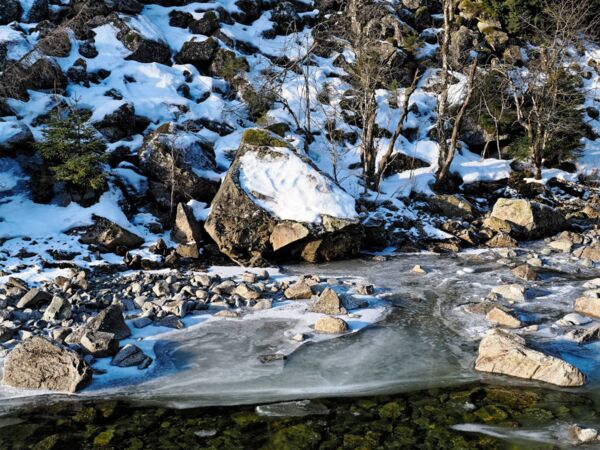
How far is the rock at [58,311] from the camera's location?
8.70 m

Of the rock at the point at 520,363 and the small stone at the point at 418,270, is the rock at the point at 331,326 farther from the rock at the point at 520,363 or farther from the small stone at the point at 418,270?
the small stone at the point at 418,270

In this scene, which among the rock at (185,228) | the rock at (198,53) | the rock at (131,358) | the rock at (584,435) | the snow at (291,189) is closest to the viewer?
the rock at (584,435)

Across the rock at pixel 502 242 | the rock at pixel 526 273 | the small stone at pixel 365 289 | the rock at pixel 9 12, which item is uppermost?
the rock at pixel 9 12

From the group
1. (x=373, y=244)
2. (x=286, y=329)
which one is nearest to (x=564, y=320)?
(x=286, y=329)

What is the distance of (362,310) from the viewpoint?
9.39m

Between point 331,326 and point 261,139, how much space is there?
26.5 feet

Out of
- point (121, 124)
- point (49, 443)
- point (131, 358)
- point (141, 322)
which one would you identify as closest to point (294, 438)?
point (49, 443)

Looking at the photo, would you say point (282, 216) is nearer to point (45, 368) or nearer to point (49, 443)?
point (45, 368)

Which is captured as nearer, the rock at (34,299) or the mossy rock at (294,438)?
the mossy rock at (294,438)

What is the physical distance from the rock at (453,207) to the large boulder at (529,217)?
0.94 m

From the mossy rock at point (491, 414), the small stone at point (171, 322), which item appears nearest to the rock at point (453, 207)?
the small stone at point (171, 322)

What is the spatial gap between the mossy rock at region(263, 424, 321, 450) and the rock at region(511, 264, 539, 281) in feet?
25.1

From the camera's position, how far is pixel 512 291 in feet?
32.6

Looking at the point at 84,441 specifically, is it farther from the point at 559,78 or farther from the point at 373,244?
the point at 559,78
